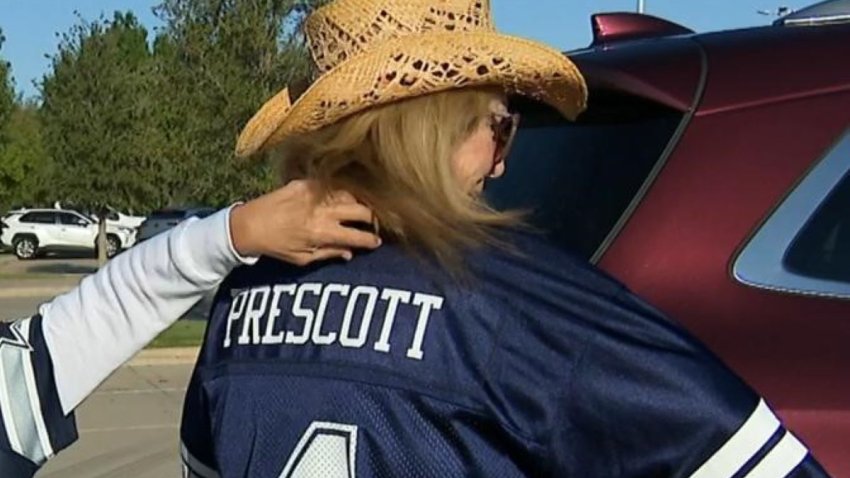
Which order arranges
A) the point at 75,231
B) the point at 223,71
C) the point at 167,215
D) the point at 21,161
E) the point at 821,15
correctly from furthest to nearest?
the point at 75,231, the point at 21,161, the point at 167,215, the point at 223,71, the point at 821,15

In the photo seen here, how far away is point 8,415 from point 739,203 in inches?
47.4

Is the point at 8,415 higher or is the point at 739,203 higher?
the point at 739,203

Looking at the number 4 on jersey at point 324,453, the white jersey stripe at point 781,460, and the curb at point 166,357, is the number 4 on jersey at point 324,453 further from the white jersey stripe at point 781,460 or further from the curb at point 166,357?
the curb at point 166,357

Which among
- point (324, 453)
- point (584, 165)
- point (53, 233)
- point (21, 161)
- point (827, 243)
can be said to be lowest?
point (53, 233)

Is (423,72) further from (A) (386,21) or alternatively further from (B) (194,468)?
(B) (194,468)

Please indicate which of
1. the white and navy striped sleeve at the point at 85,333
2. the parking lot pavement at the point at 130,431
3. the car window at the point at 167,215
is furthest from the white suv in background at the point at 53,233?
the white and navy striped sleeve at the point at 85,333

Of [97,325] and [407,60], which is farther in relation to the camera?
[97,325]

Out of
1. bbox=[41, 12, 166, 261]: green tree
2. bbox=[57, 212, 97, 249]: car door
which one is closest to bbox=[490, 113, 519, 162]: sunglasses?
bbox=[41, 12, 166, 261]: green tree

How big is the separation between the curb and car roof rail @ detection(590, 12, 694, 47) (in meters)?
10.3

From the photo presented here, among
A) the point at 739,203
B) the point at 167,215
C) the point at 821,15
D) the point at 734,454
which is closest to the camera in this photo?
the point at 734,454

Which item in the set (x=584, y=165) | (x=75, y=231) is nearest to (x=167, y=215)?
(x=75, y=231)

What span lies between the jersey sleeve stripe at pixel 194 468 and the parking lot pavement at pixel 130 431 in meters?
5.11

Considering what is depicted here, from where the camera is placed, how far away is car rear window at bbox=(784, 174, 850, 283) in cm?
224

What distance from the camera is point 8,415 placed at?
202 centimetres
